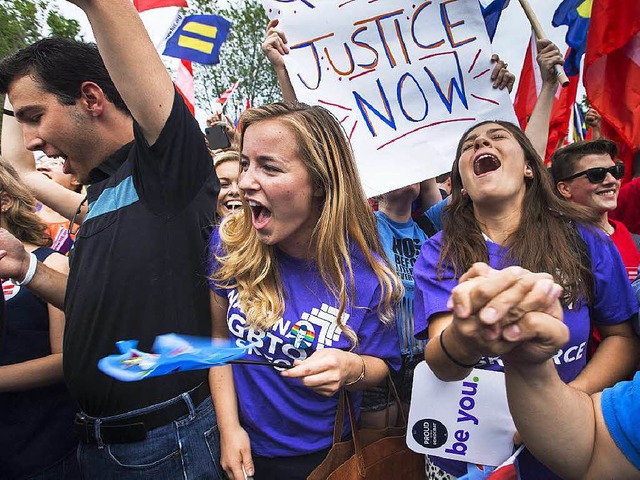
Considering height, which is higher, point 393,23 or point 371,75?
point 393,23

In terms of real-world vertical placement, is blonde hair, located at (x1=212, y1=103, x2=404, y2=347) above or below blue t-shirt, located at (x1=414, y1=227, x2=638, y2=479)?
above

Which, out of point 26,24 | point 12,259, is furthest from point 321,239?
point 26,24

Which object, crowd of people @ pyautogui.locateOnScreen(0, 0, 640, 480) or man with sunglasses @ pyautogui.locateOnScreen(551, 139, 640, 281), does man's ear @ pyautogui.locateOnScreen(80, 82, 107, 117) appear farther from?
man with sunglasses @ pyautogui.locateOnScreen(551, 139, 640, 281)

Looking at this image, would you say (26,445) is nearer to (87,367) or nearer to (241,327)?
(87,367)

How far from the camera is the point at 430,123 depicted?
261 centimetres

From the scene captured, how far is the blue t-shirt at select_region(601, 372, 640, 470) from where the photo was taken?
1119 millimetres

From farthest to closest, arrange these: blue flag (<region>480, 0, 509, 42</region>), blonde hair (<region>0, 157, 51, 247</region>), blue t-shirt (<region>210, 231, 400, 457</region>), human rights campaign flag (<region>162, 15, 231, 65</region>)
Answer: human rights campaign flag (<region>162, 15, 231, 65</region>) → blue flag (<region>480, 0, 509, 42</region>) → blonde hair (<region>0, 157, 51, 247</region>) → blue t-shirt (<region>210, 231, 400, 457</region>)

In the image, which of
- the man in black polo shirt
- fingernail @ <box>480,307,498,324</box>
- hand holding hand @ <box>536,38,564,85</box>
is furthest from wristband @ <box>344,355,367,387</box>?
hand holding hand @ <box>536,38,564,85</box>

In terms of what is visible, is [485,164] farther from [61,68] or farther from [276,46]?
[61,68]

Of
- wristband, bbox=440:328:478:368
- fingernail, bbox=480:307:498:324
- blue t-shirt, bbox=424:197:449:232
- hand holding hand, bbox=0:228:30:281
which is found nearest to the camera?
fingernail, bbox=480:307:498:324

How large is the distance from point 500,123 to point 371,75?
0.74 metres

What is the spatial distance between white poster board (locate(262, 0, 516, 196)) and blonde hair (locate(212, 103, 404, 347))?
27.2 inches

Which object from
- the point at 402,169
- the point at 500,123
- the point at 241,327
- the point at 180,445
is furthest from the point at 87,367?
the point at 500,123

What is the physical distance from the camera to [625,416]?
45.3 inches
